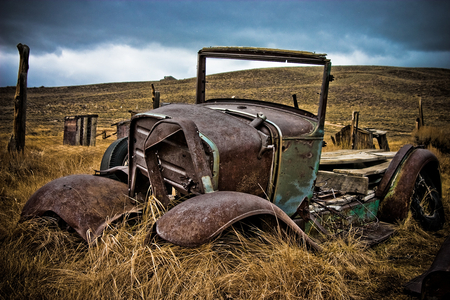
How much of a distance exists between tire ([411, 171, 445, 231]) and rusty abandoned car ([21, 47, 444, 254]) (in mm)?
19

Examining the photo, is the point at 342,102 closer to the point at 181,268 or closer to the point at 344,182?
the point at 344,182

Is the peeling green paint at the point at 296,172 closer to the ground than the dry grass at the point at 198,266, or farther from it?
farther from it

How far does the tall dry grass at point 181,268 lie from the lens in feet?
5.70

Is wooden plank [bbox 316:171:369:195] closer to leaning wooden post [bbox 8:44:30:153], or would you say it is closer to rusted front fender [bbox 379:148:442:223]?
rusted front fender [bbox 379:148:442:223]

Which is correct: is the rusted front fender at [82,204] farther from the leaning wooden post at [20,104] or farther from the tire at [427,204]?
the leaning wooden post at [20,104]

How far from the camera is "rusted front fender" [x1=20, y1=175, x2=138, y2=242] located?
2342mm

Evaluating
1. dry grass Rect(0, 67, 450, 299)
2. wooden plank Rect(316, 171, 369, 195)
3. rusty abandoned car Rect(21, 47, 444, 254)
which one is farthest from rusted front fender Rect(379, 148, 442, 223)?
wooden plank Rect(316, 171, 369, 195)

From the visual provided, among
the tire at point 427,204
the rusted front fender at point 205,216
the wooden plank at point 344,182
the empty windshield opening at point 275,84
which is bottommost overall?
the tire at point 427,204

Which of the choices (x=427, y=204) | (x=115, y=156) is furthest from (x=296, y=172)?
(x=115, y=156)

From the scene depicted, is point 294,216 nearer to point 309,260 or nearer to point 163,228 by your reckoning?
point 309,260

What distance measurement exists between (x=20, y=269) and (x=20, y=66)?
6094mm

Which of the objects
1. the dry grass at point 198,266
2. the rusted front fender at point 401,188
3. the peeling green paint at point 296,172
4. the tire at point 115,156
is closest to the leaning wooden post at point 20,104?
the tire at point 115,156

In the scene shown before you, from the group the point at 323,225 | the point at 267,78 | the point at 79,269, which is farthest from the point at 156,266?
the point at 267,78

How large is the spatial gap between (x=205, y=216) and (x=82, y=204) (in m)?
1.37
